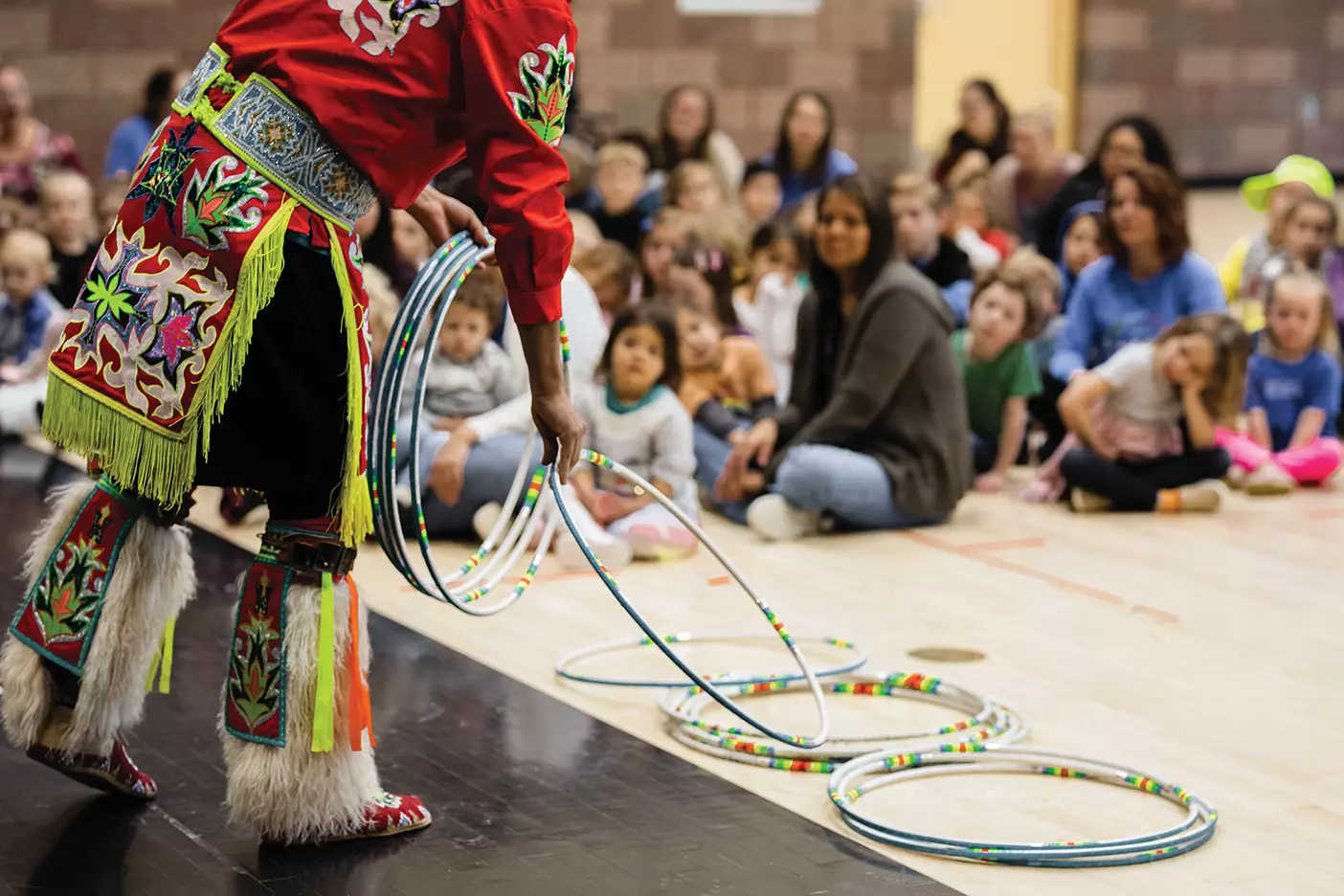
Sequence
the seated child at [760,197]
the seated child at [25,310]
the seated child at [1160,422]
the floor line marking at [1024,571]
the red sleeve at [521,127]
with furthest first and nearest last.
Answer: the seated child at [760,197]
the seated child at [25,310]
the seated child at [1160,422]
the floor line marking at [1024,571]
the red sleeve at [521,127]

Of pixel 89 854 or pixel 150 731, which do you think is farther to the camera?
pixel 150 731

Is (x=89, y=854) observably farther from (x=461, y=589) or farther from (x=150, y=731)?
(x=461, y=589)

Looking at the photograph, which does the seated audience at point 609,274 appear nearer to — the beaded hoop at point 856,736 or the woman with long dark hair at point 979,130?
the beaded hoop at point 856,736

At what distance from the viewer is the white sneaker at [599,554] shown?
4.82 meters

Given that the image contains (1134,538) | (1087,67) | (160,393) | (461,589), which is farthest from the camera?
(1087,67)

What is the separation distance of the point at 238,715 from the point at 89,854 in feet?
1.03

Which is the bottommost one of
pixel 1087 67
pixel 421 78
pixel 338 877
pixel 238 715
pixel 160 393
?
pixel 338 877

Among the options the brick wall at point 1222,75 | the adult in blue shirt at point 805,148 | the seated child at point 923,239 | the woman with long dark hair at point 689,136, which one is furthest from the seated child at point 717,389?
the brick wall at point 1222,75

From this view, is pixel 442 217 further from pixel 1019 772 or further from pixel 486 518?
pixel 486 518

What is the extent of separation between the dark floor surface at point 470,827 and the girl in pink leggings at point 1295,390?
11.3ft

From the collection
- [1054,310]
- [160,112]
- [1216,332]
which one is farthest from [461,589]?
[160,112]

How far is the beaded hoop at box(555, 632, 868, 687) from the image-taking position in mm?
3713

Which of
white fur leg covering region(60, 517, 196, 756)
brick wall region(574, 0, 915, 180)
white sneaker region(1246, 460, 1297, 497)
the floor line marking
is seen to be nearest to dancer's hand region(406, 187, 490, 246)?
white fur leg covering region(60, 517, 196, 756)

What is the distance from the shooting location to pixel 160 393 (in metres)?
2.58
